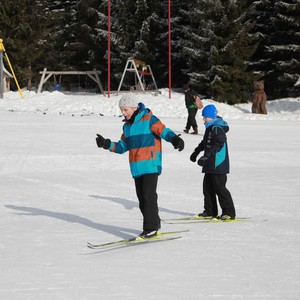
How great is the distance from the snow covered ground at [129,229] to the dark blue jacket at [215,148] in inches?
26.2

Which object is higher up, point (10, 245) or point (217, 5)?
point (217, 5)

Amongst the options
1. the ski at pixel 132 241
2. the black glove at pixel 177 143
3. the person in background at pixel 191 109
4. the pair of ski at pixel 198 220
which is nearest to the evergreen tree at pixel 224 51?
the person in background at pixel 191 109

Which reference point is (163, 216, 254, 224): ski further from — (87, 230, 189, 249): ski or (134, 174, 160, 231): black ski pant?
(134, 174, 160, 231): black ski pant

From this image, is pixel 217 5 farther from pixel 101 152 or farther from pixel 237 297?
pixel 237 297

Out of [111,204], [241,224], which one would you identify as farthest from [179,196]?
[241,224]

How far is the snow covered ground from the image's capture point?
14.8ft

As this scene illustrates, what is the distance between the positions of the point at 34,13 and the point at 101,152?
37.8 metres

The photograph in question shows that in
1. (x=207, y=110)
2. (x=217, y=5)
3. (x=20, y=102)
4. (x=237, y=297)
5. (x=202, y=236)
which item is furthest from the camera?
(x=217, y=5)

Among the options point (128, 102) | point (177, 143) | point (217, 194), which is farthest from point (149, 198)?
point (217, 194)

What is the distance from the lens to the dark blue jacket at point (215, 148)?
22.6ft

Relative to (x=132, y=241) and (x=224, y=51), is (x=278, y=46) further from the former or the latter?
(x=132, y=241)

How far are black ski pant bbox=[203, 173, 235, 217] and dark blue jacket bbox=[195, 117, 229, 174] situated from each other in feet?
0.32

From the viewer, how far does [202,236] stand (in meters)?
6.32

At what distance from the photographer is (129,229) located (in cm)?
683
